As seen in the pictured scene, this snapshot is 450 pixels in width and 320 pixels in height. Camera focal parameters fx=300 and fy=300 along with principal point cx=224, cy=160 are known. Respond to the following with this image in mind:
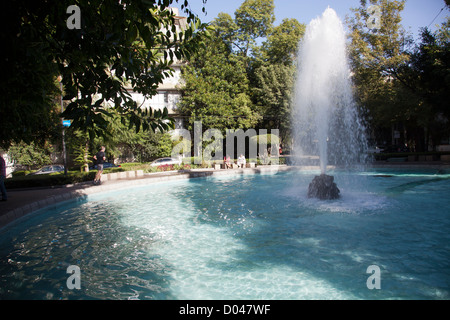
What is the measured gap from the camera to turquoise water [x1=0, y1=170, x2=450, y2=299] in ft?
15.9

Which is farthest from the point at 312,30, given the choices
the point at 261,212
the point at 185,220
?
the point at 185,220

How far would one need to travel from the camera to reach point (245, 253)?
6.33 m

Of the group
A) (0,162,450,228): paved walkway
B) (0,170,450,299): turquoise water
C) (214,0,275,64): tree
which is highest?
(214,0,275,64): tree

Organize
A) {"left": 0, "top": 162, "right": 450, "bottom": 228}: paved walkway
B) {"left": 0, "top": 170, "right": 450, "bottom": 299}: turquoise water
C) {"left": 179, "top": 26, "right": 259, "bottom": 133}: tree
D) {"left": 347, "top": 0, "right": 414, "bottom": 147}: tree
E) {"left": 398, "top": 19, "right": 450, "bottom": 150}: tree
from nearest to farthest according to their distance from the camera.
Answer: {"left": 0, "top": 170, "right": 450, "bottom": 299}: turquoise water → {"left": 0, "top": 162, "right": 450, "bottom": 228}: paved walkway → {"left": 398, "top": 19, "right": 450, "bottom": 150}: tree → {"left": 347, "top": 0, "right": 414, "bottom": 147}: tree → {"left": 179, "top": 26, "right": 259, "bottom": 133}: tree

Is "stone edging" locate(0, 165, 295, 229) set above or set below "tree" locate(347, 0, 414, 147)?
below

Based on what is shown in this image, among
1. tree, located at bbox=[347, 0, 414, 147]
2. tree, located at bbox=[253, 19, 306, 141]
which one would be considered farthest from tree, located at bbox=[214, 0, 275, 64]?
tree, located at bbox=[347, 0, 414, 147]

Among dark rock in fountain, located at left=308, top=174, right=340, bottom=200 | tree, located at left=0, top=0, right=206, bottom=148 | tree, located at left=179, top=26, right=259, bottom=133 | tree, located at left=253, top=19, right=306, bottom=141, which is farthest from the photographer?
tree, located at left=253, top=19, right=306, bottom=141

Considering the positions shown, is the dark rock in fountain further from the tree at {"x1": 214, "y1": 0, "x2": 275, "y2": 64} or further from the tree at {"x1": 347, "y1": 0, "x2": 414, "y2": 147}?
the tree at {"x1": 214, "y1": 0, "x2": 275, "y2": 64}

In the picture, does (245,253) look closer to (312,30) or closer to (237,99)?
(312,30)

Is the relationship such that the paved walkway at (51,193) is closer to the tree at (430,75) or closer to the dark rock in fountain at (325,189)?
the tree at (430,75)

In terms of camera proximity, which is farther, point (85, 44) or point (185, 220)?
point (185, 220)

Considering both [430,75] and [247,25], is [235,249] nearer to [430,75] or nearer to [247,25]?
[430,75]
